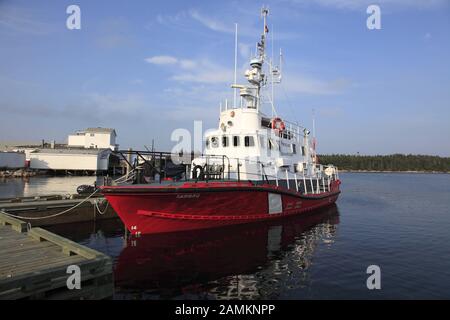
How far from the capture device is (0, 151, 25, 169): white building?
4450cm

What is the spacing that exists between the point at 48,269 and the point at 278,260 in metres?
6.07

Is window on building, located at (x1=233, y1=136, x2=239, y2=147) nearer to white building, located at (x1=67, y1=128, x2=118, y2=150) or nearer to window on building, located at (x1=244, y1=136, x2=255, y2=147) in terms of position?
window on building, located at (x1=244, y1=136, x2=255, y2=147)

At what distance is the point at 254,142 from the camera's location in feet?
44.9

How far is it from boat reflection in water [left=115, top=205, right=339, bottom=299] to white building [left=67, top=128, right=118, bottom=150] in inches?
1957

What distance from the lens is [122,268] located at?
7.82m

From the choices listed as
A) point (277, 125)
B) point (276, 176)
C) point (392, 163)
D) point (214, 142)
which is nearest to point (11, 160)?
point (214, 142)

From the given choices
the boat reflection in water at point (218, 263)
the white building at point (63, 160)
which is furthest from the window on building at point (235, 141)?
the white building at point (63, 160)

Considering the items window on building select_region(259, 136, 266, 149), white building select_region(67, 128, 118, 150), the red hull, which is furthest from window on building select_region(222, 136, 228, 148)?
white building select_region(67, 128, 118, 150)

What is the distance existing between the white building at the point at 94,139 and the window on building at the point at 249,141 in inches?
1857
